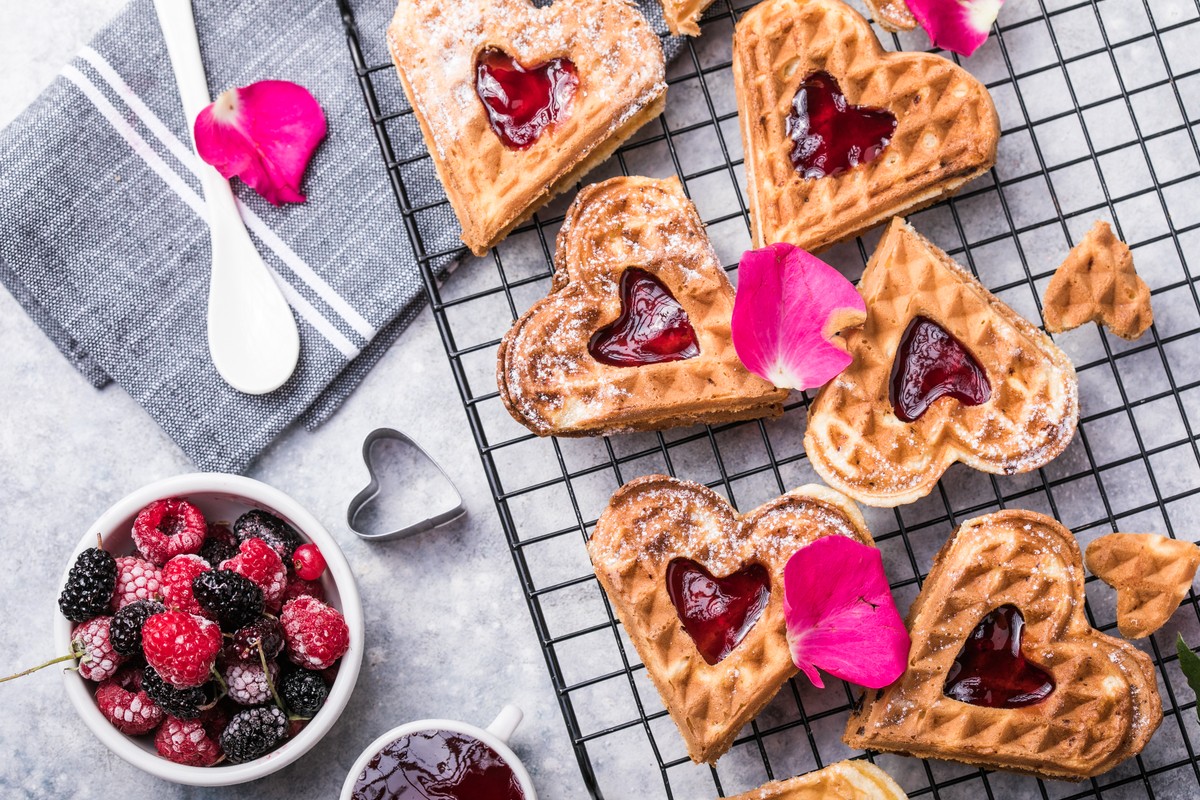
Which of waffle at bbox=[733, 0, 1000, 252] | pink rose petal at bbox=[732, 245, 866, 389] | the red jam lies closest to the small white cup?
the red jam

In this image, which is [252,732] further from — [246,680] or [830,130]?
[830,130]

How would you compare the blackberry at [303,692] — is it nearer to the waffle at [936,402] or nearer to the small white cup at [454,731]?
the small white cup at [454,731]

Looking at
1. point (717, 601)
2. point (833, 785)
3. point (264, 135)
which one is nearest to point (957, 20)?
point (717, 601)

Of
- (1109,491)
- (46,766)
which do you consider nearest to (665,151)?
(1109,491)

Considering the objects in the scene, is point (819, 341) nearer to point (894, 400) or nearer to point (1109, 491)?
point (894, 400)

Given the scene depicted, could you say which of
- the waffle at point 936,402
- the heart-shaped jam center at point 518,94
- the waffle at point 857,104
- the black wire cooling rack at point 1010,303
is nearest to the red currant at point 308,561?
the black wire cooling rack at point 1010,303

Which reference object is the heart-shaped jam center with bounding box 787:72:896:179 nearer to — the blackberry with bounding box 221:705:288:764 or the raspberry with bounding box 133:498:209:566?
the raspberry with bounding box 133:498:209:566
